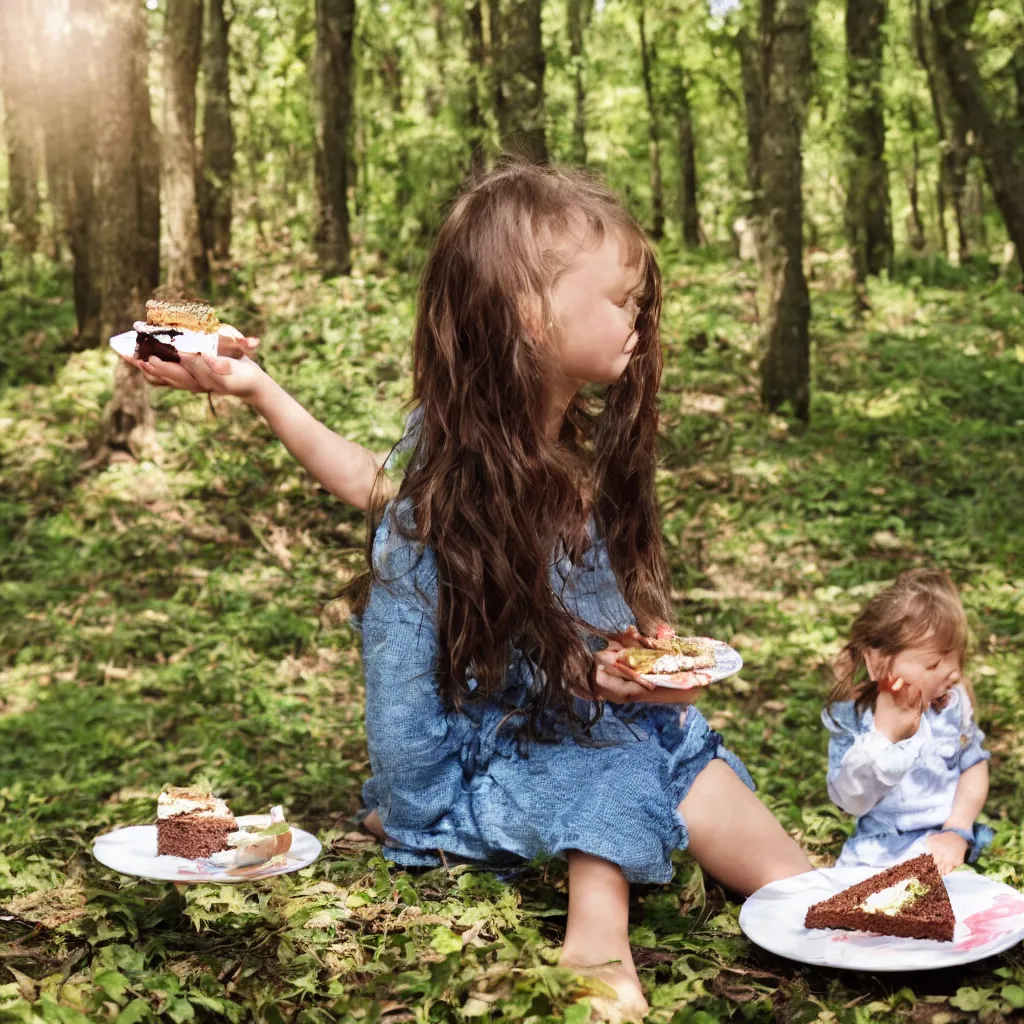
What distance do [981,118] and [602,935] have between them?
8483 millimetres

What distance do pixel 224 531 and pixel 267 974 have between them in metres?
5.73

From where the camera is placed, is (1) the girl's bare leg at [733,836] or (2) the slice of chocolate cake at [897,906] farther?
(1) the girl's bare leg at [733,836]

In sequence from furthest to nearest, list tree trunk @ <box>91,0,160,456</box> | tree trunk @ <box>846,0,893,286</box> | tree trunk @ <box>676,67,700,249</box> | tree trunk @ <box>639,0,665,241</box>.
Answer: tree trunk @ <box>676,67,700,249</box> < tree trunk @ <box>639,0,665,241</box> < tree trunk @ <box>846,0,893,286</box> < tree trunk @ <box>91,0,160,456</box>

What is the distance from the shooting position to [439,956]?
2705 millimetres

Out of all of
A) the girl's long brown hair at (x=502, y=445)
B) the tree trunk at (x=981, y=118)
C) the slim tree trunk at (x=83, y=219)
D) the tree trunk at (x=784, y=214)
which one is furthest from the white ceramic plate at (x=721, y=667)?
the slim tree trunk at (x=83, y=219)

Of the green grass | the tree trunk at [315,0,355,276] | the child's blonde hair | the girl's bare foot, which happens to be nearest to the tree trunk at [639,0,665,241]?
the green grass

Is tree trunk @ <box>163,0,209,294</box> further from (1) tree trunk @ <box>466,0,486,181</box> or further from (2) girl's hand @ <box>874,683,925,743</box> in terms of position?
(2) girl's hand @ <box>874,683,925,743</box>

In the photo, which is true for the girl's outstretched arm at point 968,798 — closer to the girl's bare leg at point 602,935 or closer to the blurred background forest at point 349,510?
the blurred background forest at point 349,510

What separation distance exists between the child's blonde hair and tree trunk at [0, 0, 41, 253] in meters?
14.3

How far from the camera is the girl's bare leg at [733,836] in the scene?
3.14m

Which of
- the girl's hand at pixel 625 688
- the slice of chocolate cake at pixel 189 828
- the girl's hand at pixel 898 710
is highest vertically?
the girl's hand at pixel 625 688

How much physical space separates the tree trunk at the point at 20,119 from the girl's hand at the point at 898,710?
14530mm

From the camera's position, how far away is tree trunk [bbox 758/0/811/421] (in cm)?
983

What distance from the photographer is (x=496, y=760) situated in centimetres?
311
